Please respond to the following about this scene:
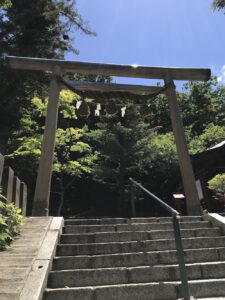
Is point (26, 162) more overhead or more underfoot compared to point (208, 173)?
more overhead

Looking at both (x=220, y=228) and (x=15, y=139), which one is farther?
(x=15, y=139)

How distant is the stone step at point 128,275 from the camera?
4172mm

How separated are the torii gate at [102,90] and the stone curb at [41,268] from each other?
252 cm

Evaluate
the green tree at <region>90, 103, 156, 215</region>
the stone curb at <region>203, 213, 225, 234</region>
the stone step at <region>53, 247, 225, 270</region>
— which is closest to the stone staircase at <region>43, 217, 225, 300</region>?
the stone step at <region>53, 247, 225, 270</region>

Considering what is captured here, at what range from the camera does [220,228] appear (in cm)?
589

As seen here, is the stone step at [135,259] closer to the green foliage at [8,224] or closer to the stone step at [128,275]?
the stone step at [128,275]

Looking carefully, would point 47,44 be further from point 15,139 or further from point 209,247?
point 209,247

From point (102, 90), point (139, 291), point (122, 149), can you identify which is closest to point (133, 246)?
point (139, 291)

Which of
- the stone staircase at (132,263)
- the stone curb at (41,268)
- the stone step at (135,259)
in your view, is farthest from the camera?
the stone step at (135,259)

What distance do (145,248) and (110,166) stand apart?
13.5 m

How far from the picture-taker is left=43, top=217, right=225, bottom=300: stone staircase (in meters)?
3.94

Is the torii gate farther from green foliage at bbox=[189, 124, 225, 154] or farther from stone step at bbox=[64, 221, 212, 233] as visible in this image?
green foliage at bbox=[189, 124, 225, 154]

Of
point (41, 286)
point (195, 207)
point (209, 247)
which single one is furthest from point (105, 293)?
point (195, 207)

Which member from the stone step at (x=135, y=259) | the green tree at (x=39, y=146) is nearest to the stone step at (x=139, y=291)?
the stone step at (x=135, y=259)
